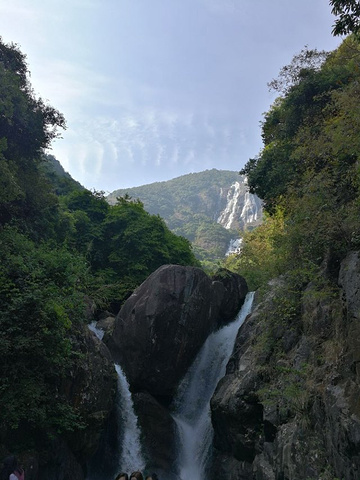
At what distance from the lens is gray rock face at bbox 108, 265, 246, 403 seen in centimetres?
1523

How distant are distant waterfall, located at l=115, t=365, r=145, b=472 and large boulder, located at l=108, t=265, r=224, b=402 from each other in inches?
21.6

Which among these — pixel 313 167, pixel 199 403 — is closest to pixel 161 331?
pixel 199 403

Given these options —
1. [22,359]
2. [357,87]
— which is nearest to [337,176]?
[357,87]

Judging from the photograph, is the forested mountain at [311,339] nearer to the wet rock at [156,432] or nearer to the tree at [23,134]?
the wet rock at [156,432]

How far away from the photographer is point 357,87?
37.2 feet

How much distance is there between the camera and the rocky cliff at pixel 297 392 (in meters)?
6.48

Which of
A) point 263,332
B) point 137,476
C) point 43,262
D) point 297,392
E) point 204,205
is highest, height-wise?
point 204,205

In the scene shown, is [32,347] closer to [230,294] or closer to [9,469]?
[9,469]

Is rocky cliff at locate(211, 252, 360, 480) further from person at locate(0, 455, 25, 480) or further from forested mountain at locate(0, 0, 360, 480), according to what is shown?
person at locate(0, 455, 25, 480)

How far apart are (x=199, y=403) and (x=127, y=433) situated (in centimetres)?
351

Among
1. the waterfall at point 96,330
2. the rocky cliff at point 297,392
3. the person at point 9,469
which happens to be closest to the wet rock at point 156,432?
the rocky cliff at point 297,392

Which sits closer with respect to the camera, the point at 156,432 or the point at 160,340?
the point at 156,432

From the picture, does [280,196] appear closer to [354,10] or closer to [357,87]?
[357,87]

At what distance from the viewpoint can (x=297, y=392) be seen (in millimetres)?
7988
